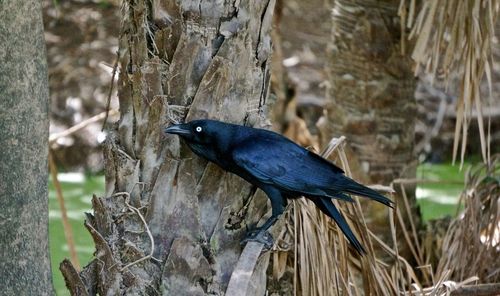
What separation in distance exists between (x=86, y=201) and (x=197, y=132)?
12.1 ft

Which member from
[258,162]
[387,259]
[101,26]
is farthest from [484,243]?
[101,26]

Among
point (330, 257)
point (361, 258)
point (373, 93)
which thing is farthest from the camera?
point (373, 93)

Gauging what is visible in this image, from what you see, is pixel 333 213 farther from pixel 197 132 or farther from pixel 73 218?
pixel 73 218

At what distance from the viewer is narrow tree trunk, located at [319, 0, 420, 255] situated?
4.40m

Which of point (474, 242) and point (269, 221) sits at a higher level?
point (269, 221)

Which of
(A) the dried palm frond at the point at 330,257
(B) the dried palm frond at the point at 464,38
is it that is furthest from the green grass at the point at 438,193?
(A) the dried palm frond at the point at 330,257

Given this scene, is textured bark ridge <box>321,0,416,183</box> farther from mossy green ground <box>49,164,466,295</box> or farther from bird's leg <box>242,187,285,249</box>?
bird's leg <box>242,187,285,249</box>

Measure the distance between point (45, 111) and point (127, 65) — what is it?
1.07 feet

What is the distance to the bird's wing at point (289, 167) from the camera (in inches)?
98.1

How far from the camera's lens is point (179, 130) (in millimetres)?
2354

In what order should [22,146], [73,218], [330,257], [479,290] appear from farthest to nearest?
[73,218] < [479,290] < [330,257] < [22,146]

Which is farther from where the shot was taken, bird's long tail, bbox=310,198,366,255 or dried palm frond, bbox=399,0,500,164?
dried palm frond, bbox=399,0,500,164

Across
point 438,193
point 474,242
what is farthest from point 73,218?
point 474,242

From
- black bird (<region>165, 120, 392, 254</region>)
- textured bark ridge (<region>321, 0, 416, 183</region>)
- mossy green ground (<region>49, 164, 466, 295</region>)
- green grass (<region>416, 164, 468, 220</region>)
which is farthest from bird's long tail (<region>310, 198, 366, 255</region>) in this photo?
green grass (<region>416, 164, 468, 220</region>)
